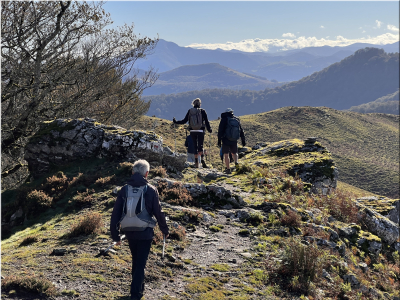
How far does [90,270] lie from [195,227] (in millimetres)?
3834

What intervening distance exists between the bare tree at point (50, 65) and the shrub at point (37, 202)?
8750 mm

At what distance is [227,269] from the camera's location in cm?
755

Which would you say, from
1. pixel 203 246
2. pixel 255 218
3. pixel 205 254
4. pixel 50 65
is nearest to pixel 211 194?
pixel 255 218

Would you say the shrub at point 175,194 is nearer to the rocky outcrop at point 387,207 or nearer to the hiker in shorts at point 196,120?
the hiker in shorts at point 196,120

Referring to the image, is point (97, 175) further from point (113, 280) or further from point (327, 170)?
point (327, 170)

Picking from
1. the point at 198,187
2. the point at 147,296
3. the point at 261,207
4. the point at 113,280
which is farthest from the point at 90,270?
the point at 261,207

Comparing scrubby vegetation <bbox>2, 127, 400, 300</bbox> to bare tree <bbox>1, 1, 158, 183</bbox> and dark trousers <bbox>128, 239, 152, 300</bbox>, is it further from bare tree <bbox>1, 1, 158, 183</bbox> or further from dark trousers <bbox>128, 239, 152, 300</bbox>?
bare tree <bbox>1, 1, 158, 183</bbox>

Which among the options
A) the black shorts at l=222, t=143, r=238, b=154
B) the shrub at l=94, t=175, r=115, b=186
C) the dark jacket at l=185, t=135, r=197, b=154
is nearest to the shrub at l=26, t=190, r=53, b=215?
the shrub at l=94, t=175, r=115, b=186

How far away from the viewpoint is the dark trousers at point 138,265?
5688mm

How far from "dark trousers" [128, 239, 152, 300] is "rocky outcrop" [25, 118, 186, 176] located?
846 cm

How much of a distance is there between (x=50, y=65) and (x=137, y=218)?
1973 centimetres

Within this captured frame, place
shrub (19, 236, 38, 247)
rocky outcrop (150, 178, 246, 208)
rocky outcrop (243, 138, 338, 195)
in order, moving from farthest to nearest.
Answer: rocky outcrop (243, 138, 338, 195) → rocky outcrop (150, 178, 246, 208) → shrub (19, 236, 38, 247)

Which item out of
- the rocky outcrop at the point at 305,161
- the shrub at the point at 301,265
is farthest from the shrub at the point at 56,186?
the rocky outcrop at the point at 305,161

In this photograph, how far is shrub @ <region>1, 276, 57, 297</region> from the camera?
5363mm
